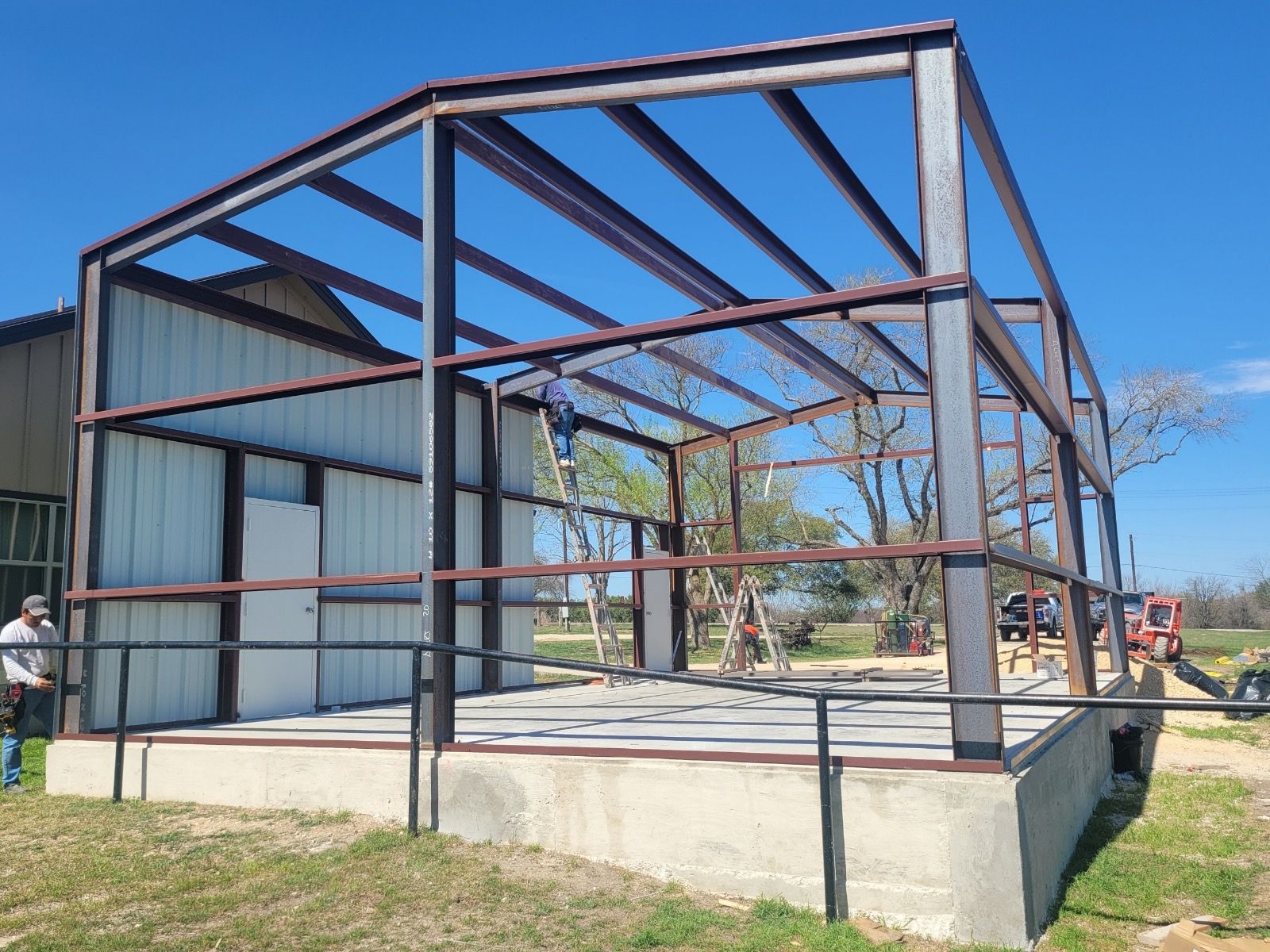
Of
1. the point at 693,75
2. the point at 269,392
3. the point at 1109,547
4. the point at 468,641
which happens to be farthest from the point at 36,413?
the point at 1109,547

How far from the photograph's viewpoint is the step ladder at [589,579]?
12.8 m

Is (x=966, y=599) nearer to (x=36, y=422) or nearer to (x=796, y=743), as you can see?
(x=796, y=743)

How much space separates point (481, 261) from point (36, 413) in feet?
16.7

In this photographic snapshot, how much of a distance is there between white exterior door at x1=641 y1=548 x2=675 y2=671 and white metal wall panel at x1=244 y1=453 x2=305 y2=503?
21.7 feet

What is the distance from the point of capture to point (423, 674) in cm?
631

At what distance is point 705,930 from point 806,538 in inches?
1212

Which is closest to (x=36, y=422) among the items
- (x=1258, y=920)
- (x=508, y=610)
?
(x=508, y=610)

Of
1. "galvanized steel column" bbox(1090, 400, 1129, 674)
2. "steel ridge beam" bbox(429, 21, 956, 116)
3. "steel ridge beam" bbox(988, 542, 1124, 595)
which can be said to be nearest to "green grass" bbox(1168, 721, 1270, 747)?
"galvanized steel column" bbox(1090, 400, 1129, 674)

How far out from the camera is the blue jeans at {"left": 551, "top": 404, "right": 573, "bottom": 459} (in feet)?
44.8

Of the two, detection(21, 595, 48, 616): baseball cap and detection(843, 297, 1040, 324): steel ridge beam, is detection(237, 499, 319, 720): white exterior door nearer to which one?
detection(21, 595, 48, 616): baseball cap

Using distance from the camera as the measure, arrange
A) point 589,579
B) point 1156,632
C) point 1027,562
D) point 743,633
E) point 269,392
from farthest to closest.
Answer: point 1156,632, point 743,633, point 589,579, point 269,392, point 1027,562

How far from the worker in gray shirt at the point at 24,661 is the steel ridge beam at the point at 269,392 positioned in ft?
5.20

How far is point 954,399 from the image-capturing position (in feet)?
16.3

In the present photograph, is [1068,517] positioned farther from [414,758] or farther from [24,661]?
[24,661]
